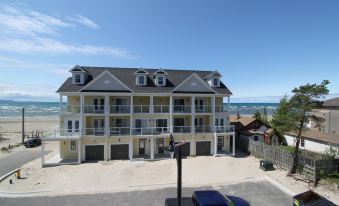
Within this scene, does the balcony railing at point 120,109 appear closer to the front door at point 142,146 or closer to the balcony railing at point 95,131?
the balcony railing at point 95,131

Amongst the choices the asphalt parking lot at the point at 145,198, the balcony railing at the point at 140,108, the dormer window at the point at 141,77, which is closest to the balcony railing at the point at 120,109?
the balcony railing at the point at 140,108

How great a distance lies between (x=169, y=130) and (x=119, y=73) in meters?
11.2

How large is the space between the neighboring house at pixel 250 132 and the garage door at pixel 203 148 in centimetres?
558

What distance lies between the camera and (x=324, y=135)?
2739cm

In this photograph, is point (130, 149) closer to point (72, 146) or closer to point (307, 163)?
point (72, 146)

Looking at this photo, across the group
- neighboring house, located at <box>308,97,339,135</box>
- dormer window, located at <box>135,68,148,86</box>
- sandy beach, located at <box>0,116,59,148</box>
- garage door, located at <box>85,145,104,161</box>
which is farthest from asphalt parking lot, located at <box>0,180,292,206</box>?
sandy beach, located at <box>0,116,59,148</box>

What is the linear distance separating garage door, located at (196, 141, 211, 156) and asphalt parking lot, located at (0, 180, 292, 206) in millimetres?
11073

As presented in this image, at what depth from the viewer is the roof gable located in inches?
1140

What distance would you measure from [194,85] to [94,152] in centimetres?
1567

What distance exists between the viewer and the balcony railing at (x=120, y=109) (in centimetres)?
2721

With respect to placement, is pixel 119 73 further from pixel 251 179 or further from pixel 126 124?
pixel 251 179

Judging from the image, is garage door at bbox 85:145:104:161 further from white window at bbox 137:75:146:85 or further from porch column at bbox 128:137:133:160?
white window at bbox 137:75:146:85

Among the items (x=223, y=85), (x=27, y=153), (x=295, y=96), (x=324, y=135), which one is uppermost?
(x=223, y=85)

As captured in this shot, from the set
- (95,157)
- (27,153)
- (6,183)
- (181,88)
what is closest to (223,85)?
(181,88)
